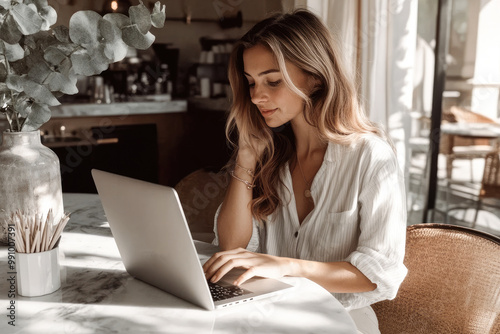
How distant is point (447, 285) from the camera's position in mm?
1205

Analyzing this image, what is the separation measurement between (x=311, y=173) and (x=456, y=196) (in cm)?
220

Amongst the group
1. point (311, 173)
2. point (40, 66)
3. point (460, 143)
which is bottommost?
point (460, 143)

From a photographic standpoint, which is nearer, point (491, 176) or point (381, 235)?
point (381, 235)

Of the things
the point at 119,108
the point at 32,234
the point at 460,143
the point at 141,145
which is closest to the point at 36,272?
the point at 32,234

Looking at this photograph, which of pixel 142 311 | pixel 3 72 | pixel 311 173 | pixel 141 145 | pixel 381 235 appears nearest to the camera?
pixel 142 311

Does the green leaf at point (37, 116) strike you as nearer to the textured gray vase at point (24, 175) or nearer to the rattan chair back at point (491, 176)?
the textured gray vase at point (24, 175)

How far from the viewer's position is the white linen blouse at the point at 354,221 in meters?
Result: 1.18

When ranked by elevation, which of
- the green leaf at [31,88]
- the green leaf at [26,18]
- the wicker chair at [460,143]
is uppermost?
the green leaf at [26,18]

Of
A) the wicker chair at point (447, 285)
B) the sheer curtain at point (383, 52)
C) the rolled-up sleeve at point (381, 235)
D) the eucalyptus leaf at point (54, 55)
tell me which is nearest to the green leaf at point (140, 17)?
A: the eucalyptus leaf at point (54, 55)

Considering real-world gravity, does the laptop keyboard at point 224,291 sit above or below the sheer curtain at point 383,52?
below

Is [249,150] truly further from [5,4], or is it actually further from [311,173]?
[5,4]

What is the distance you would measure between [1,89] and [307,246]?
823 mm

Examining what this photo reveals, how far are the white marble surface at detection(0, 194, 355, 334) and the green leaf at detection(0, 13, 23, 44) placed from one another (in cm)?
46

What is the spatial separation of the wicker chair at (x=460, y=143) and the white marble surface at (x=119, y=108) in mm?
2455
